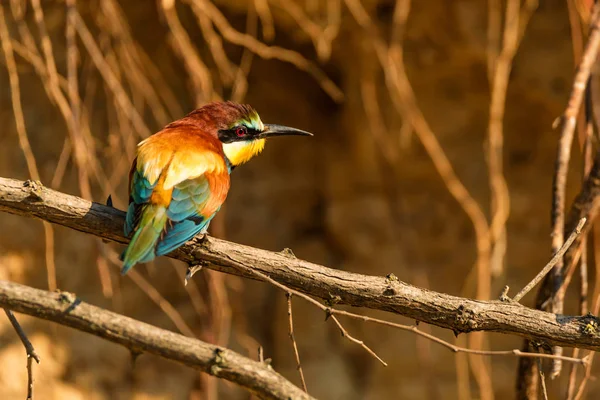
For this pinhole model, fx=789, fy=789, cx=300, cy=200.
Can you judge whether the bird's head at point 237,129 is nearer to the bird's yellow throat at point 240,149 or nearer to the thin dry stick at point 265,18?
the bird's yellow throat at point 240,149

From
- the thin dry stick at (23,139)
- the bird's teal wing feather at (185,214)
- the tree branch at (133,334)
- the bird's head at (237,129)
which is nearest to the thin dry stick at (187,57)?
the bird's head at (237,129)

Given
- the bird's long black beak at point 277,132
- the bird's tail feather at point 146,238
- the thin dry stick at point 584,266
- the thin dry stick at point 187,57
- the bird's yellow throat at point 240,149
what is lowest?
the bird's tail feather at point 146,238

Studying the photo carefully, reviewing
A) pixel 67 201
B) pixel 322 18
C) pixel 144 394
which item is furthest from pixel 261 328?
pixel 67 201

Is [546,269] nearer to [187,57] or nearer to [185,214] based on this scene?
[185,214]

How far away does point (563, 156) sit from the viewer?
7.33 feet

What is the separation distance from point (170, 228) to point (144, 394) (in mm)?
1935

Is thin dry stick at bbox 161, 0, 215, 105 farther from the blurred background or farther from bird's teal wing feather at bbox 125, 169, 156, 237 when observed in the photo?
bird's teal wing feather at bbox 125, 169, 156, 237

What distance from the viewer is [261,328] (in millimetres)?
3896

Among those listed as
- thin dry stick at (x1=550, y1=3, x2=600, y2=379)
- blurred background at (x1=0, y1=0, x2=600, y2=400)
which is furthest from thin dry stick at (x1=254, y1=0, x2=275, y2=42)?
thin dry stick at (x1=550, y1=3, x2=600, y2=379)

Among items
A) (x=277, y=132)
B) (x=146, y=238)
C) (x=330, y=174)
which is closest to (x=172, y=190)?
(x=146, y=238)

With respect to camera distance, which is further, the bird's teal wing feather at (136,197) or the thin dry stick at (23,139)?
the thin dry stick at (23,139)

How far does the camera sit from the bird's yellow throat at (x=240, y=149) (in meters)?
2.62

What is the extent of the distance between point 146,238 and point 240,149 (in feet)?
2.68

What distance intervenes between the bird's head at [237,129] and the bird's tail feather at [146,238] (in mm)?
616
